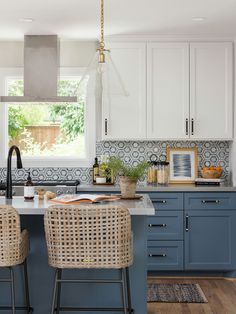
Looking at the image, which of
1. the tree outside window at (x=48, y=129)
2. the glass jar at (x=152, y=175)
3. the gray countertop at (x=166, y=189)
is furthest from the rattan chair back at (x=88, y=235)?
A: the tree outside window at (x=48, y=129)

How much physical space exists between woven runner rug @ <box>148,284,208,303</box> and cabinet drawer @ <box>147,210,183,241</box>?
49 centimetres

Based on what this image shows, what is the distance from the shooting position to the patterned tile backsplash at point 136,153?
242 inches

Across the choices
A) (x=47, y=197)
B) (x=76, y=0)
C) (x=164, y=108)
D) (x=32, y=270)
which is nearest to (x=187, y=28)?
(x=164, y=108)

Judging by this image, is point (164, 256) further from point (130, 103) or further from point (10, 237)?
point (10, 237)

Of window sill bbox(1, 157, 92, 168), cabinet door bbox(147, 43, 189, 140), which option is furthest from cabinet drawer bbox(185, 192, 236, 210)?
window sill bbox(1, 157, 92, 168)

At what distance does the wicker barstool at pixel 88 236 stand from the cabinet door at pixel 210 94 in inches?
105

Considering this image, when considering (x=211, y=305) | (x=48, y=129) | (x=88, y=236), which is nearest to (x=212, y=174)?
(x=211, y=305)

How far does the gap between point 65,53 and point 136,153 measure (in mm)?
1344

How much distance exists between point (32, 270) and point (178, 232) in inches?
82.2

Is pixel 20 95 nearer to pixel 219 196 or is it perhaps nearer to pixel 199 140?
pixel 199 140

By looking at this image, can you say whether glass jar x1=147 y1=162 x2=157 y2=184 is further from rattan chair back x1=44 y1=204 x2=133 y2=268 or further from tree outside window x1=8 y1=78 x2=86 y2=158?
rattan chair back x1=44 y1=204 x2=133 y2=268

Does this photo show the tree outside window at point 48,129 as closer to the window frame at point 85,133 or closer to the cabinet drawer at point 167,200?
the window frame at point 85,133

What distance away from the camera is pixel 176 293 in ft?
16.5

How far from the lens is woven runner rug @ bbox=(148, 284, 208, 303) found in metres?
4.82
